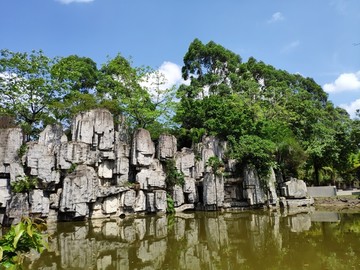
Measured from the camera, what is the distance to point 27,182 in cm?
1415

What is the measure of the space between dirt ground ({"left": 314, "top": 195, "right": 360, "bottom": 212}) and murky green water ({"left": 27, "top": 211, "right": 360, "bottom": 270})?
5652 millimetres

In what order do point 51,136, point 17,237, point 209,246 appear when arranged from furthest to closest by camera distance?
point 51,136 < point 209,246 < point 17,237

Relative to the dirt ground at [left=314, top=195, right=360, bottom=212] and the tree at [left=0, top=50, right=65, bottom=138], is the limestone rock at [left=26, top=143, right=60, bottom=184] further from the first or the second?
the dirt ground at [left=314, top=195, right=360, bottom=212]

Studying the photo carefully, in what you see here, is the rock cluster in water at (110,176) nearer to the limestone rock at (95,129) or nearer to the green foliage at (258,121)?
the limestone rock at (95,129)

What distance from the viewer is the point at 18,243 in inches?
72.9

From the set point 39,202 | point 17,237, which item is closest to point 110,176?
point 39,202

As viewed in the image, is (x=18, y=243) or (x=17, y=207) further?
(x=17, y=207)

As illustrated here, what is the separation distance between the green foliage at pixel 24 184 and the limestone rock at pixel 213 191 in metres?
9.25

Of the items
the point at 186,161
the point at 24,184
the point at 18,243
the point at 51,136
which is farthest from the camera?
the point at 186,161

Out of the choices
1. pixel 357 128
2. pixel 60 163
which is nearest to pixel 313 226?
pixel 60 163

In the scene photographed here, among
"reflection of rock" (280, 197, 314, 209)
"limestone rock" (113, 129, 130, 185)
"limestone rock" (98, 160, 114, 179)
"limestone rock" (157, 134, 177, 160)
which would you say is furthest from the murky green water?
"reflection of rock" (280, 197, 314, 209)

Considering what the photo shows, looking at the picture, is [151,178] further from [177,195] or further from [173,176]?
[177,195]

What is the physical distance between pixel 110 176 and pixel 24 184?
15.4 feet

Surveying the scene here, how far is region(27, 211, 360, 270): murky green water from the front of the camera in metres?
7.21
